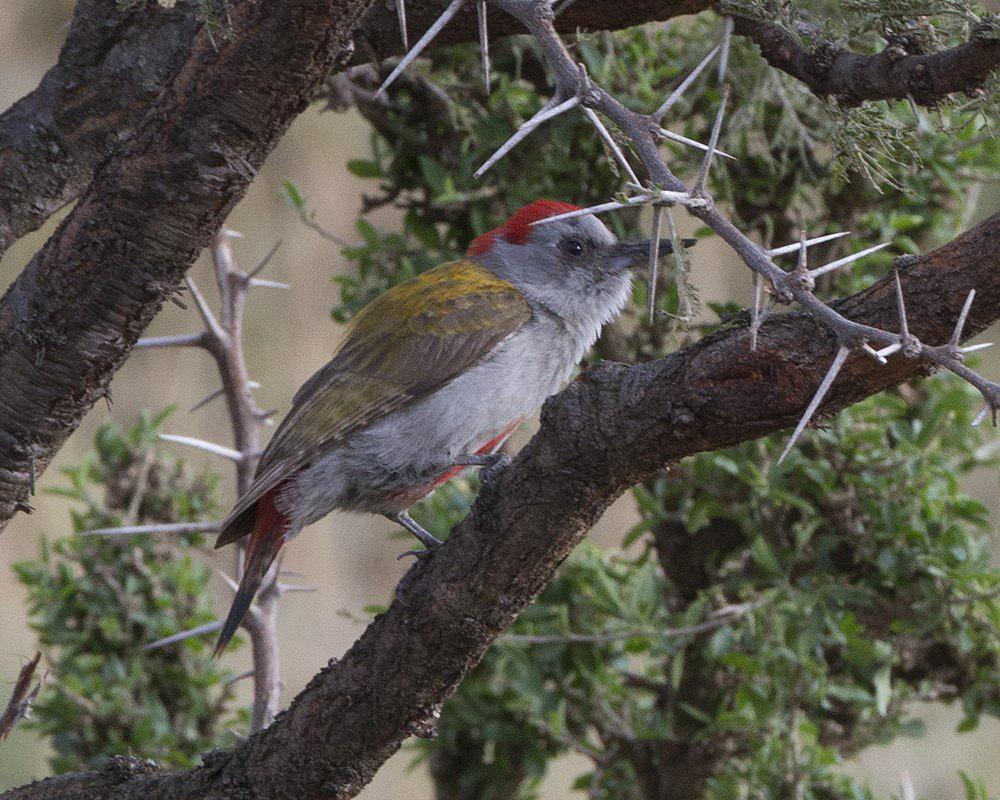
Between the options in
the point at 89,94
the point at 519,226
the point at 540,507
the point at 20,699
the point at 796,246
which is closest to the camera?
the point at 796,246

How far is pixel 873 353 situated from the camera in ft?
5.48

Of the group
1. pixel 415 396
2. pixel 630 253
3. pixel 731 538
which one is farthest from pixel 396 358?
pixel 731 538

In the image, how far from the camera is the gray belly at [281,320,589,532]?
3371 mm

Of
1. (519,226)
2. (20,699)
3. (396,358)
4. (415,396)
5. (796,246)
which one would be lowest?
(20,699)

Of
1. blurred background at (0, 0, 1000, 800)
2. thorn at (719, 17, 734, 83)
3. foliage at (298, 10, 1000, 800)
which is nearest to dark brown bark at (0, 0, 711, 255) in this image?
thorn at (719, 17, 734, 83)

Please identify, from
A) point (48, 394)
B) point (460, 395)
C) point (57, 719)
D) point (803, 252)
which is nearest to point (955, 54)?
point (803, 252)

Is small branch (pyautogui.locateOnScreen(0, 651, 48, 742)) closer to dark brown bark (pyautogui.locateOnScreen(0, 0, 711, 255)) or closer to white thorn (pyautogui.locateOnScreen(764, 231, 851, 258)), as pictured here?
dark brown bark (pyautogui.locateOnScreen(0, 0, 711, 255))

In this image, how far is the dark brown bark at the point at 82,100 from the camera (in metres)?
3.03

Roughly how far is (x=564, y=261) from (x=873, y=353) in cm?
226

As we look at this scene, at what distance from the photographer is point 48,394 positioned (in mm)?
2762

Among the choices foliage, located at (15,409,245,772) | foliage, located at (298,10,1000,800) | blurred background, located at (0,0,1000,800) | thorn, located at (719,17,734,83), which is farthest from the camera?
blurred background, located at (0,0,1000,800)

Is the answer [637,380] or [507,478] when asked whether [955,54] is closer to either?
[637,380]

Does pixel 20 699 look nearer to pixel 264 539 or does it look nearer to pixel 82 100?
pixel 264 539

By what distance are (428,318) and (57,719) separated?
1.83 m
